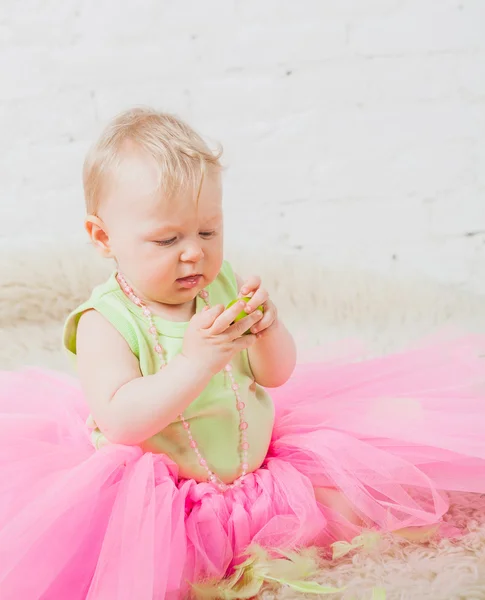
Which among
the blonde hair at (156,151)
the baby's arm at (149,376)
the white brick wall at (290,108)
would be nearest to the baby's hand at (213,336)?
the baby's arm at (149,376)

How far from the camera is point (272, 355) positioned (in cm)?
95

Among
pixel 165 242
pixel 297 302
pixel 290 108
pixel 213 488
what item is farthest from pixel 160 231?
pixel 290 108

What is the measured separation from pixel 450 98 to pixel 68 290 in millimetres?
863

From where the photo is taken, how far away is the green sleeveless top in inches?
35.6

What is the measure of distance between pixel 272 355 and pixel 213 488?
0.52ft

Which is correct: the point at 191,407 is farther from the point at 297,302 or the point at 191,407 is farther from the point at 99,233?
the point at 297,302

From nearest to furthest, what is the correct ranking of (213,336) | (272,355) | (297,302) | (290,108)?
(213,336) < (272,355) < (297,302) < (290,108)

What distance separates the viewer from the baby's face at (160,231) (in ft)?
2.76

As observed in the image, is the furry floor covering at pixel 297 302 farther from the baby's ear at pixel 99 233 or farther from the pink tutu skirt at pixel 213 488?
the baby's ear at pixel 99 233

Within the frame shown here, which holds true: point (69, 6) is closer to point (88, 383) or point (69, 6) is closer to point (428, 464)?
point (88, 383)

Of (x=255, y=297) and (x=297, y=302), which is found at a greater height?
(x=255, y=297)

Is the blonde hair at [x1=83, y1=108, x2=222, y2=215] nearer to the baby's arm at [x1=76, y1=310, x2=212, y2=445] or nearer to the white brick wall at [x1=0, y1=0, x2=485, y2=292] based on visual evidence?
the baby's arm at [x1=76, y1=310, x2=212, y2=445]

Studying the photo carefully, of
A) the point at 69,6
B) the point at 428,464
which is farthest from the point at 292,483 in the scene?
the point at 69,6

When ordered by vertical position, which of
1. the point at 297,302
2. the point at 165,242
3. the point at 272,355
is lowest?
the point at 297,302
